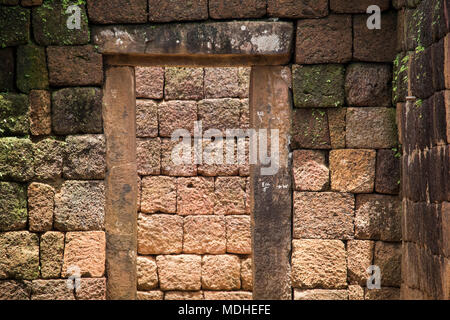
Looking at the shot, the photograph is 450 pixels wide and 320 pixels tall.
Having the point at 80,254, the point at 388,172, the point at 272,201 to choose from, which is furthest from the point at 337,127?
the point at 80,254

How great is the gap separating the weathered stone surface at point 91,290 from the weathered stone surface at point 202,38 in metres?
2.33

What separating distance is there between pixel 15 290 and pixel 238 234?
12.0ft

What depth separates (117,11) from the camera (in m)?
5.83

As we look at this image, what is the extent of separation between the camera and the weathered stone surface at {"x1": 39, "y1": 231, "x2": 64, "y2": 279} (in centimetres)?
580

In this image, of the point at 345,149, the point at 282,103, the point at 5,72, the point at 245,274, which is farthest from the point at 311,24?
the point at 245,274

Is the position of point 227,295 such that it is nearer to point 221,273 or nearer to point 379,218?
point 221,273

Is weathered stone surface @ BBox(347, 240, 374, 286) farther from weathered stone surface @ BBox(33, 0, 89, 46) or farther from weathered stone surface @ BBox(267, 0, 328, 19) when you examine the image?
weathered stone surface @ BBox(33, 0, 89, 46)

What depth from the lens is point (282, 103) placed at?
5.89m

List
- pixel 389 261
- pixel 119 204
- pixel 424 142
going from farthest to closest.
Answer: pixel 119 204
pixel 389 261
pixel 424 142

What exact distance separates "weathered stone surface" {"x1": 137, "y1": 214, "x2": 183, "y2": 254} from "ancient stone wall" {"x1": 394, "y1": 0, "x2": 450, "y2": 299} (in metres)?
3.84

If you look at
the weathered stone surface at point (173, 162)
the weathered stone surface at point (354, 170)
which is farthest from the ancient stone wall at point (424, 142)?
the weathered stone surface at point (173, 162)

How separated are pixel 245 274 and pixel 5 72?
449cm

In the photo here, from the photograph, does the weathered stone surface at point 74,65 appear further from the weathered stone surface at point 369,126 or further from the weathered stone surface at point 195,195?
the weathered stone surface at point 195,195

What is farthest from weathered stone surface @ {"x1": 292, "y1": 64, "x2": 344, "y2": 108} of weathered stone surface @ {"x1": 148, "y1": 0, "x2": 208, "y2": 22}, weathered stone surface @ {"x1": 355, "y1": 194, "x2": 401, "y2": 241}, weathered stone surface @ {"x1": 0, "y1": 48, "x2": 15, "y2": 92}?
weathered stone surface @ {"x1": 0, "y1": 48, "x2": 15, "y2": 92}
